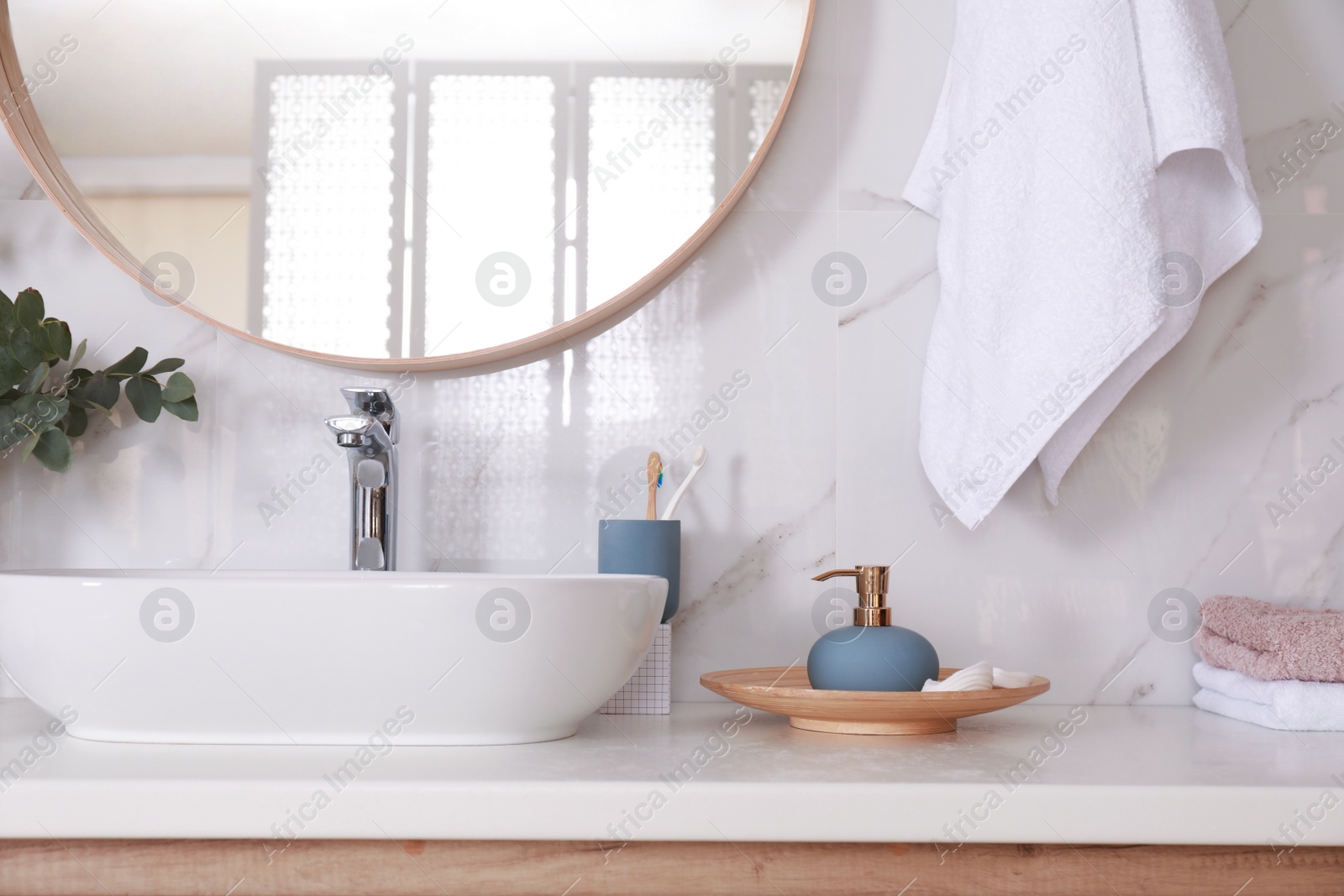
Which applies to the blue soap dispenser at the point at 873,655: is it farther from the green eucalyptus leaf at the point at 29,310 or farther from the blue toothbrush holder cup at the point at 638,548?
the green eucalyptus leaf at the point at 29,310

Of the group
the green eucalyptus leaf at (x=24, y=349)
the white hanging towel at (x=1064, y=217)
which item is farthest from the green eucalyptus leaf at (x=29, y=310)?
the white hanging towel at (x=1064, y=217)

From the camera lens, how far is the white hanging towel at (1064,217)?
2.86ft

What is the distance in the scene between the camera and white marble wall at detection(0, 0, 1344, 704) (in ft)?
3.32

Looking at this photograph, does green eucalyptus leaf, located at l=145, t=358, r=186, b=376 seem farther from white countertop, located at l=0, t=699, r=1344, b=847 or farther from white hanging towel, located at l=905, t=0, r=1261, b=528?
white hanging towel, located at l=905, t=0, r=1261, b=528

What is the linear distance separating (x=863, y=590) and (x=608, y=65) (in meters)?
0.60

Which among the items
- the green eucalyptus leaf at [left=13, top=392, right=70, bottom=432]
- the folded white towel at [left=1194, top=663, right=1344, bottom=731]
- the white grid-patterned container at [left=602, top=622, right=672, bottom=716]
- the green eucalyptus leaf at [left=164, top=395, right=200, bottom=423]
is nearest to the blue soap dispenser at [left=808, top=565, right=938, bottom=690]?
the white grid-patterned container at [left=602, top=622, right=672, bottom=716]

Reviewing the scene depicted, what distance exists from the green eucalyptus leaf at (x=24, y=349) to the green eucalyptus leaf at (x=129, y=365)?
63 millimetres

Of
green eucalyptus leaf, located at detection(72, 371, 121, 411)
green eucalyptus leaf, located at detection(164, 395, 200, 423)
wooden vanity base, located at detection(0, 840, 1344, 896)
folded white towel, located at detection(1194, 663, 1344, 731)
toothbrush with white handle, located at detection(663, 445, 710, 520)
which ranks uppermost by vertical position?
green eucalyptus leaf, located at detection(72, 371, 121, 411)

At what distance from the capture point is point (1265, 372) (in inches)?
41.2

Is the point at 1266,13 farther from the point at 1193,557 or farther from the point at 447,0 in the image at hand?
the point at 447,0

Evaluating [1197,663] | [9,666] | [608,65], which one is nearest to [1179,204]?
[1197,663]

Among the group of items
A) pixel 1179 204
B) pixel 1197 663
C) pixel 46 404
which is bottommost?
pixel 1197 663

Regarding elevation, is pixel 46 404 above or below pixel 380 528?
above

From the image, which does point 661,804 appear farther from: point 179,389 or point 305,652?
point 179,389
